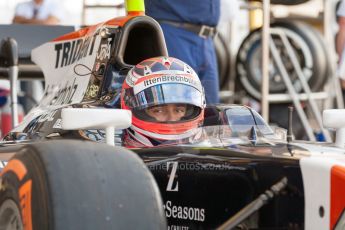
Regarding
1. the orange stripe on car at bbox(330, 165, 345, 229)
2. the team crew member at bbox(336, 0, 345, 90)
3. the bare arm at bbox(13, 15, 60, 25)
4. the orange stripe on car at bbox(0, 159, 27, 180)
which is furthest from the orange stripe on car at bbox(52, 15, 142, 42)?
the bare arm at bbox(13, 15, 60, 25)

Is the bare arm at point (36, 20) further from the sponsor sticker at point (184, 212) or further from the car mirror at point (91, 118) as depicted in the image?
the car mirror at point (91, 118)

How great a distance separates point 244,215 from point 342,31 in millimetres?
4425

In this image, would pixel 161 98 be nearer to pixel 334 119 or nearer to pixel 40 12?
pixel 334 119

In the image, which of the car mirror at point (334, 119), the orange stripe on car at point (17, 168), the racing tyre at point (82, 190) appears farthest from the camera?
the car mirror at point (334, 119)

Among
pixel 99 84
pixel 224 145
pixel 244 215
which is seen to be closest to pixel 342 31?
pixel 99 84

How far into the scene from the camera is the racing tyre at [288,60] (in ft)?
24.3

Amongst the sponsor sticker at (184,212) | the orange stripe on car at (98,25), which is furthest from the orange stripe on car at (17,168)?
the orange stripe on car at (98,25)

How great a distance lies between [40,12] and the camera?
26.8 ft

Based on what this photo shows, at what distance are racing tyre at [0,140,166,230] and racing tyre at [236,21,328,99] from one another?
193 inches

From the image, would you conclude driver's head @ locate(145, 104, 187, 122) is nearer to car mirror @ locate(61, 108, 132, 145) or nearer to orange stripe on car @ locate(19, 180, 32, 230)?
car mirror @ locate(61, 108, 132, 145)

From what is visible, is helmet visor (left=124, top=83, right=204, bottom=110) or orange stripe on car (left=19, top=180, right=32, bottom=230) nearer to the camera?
orange stripe on car (left=19, top=180, right=32, bottom=230)

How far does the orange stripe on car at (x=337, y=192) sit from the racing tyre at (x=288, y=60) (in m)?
4.65

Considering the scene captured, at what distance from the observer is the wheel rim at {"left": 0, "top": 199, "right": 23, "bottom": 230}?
2.69 m

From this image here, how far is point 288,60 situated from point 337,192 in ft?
15.9
